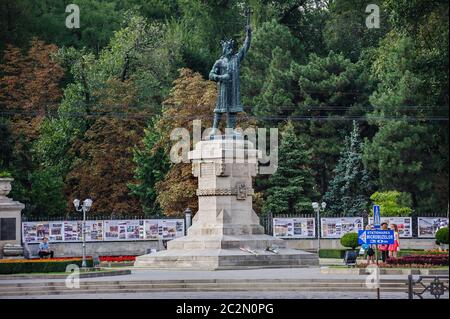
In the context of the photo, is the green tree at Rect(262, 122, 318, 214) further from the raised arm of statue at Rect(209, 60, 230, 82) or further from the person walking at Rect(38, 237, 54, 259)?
the raised arm of statue at Rect(209, 60, 230, 82)

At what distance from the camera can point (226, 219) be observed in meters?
53.6

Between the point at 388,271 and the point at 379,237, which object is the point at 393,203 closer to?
the point at 388,271

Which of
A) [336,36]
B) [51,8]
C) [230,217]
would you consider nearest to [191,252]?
[230,217]

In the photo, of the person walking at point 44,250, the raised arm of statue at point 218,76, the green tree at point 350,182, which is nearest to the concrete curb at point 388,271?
the raised arm of statue at point 218,76

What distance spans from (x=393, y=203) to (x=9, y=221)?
22690mm

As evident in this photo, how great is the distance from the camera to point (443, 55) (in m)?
59.2

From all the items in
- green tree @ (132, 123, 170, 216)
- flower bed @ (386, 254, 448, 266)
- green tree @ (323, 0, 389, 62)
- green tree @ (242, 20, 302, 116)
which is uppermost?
green tree @ (323, 0, 389, 62)

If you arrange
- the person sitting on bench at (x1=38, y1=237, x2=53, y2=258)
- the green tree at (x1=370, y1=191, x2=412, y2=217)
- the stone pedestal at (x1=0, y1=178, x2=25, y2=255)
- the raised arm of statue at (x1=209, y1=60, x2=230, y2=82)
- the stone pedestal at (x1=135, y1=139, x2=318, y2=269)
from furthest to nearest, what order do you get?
the green tree at (x1=370, y1=191, x2=412, y2=217) < the person sitting on bench at (x1=38, y1=237, x2=53, y2=258) < the stone pedestal at (x1=0, y1=178, x2=25, y2=255) < the raised arm of statue at (x1=209, y1=60, x2=230, y2=82) < the stone pedestal at (x1=135, y1=139, x2=318, y2=269)

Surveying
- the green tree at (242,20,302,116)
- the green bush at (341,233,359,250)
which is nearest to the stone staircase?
the green bush at (341,233,359,250)

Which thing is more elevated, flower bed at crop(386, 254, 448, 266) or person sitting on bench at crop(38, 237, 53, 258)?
flower bed at crop(386, 254, 448, 266)

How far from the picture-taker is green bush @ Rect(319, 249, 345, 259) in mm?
63969

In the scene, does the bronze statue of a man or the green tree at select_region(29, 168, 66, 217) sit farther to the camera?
the green tree at select_region(29, 168, 66, 217)

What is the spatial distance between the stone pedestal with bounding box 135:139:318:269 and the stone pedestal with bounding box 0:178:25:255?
8085 mm
